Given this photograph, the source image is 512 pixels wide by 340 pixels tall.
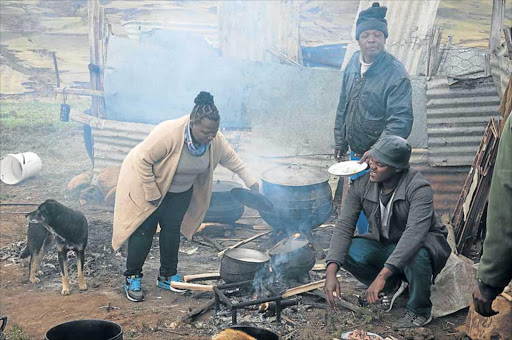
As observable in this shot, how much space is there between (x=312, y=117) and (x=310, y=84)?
0.57 meters

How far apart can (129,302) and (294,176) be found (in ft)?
8.70

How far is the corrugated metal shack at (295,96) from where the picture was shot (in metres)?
8.61

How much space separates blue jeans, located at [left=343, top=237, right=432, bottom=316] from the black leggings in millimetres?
1865

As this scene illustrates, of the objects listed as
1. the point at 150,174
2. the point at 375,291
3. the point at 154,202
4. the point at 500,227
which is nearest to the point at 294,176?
the point at 154,202

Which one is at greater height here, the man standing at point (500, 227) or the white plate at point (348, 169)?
the man standing at point (500, 227)

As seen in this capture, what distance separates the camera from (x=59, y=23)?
71.8 feet

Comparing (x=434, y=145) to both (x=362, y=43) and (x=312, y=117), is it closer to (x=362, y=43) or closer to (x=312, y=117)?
(x=312, y=117)

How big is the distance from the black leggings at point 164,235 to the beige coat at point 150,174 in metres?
0.13

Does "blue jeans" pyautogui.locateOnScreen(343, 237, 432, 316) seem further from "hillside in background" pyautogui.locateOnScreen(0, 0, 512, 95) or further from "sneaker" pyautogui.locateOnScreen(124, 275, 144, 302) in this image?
"hillside in background" pyautogui.locateOnScreen(0, 0, 512, 95)

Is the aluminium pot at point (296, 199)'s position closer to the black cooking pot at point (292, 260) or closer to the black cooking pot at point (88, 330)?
the black cooking pot at point (292, 260)

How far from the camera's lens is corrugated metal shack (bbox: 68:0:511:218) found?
861 cm

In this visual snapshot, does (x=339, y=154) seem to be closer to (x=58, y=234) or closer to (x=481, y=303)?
(x=58, y=234)

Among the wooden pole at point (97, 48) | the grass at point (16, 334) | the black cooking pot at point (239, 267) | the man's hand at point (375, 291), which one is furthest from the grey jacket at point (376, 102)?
the wooden pole at point (97, 48)

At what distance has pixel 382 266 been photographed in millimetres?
5180
